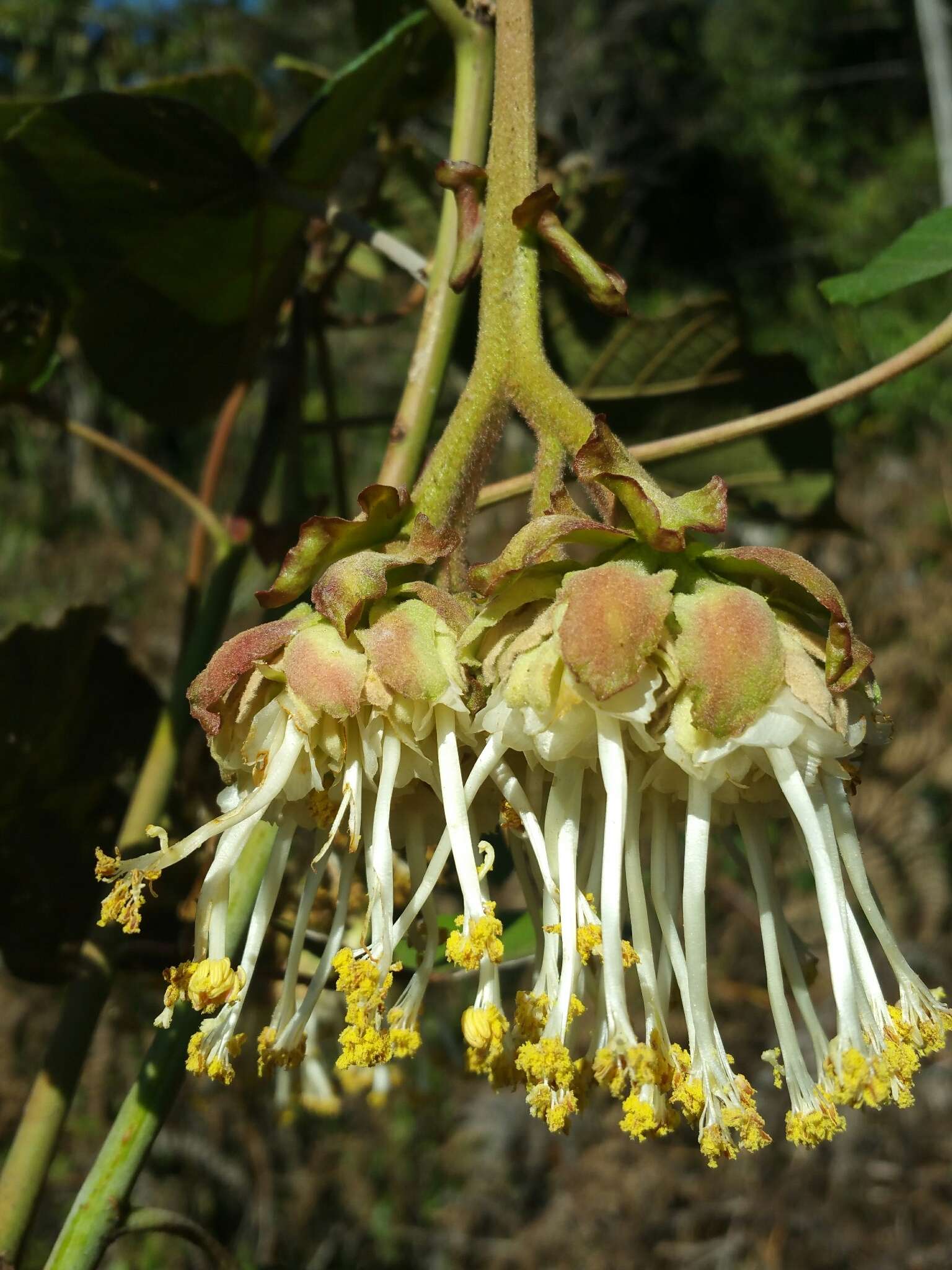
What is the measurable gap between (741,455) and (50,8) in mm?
4610

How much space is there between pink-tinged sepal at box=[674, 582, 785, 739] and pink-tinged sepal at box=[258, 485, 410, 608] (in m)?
0.17

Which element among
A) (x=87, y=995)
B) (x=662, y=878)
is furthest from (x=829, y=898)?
(x=87, y=995)

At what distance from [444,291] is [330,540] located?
0.27m

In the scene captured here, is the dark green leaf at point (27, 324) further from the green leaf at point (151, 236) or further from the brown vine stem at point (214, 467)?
the brown vine stem at point (214, 467)

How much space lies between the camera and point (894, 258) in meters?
0.78

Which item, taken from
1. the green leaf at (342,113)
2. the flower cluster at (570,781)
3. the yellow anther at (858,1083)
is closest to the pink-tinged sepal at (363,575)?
the flower cluster at (570,781)

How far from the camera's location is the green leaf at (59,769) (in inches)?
34.9

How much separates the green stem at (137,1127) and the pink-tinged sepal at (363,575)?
0.52 ft

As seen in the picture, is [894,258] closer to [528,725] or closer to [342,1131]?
[528,725]

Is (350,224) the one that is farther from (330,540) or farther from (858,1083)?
(858,1083)

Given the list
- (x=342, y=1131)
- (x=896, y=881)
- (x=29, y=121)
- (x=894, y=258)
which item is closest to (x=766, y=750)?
(x=894, y=258)

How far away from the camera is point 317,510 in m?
Answer: 1.08

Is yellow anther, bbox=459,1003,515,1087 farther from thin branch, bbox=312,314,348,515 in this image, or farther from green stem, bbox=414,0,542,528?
thin branch, bbox=312,314,348,515

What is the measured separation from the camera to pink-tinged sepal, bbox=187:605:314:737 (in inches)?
21.6
